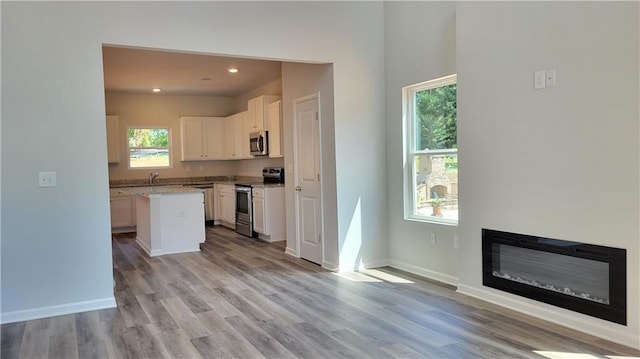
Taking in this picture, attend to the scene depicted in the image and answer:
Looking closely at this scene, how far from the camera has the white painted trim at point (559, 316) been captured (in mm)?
2958

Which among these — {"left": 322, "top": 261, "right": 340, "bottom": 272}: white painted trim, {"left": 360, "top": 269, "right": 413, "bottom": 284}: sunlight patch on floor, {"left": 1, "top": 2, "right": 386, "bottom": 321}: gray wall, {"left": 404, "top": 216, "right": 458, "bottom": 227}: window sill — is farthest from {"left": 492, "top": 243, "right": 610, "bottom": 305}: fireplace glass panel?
{"left": 1, "top": 2, "right": 386, "bottom": 321}: gray wall

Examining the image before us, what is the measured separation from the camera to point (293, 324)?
11.3ft

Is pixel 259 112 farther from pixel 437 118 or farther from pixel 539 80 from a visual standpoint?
pixel 539 80

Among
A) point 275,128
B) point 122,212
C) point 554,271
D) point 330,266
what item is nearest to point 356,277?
point 330,266

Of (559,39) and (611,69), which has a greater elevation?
(559,39)

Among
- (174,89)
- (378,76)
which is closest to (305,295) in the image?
(378,76)

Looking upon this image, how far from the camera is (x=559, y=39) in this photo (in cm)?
324

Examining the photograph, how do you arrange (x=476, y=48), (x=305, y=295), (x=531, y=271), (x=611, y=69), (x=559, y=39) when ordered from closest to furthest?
1. (x=611, y=69)
2. (x=559, y=39)
3. (x=531, y=271)
4. (x=476, y=48)
5. (x=305, y=295)

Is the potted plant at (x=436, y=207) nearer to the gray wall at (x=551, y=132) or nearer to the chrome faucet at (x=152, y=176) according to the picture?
the gray wall at (x=551, y=132)

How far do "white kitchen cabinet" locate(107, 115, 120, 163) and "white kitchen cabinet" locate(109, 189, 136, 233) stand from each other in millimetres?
737

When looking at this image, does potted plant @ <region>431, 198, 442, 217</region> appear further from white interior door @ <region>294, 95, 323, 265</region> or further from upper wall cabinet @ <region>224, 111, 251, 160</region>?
upper wall cabinet @ <region>224, 111, 251, 160</region>

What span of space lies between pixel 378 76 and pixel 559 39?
7.09ft

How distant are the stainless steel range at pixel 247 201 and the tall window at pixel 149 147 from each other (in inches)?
90.6

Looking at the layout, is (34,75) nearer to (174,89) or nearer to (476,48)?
(476,48)
